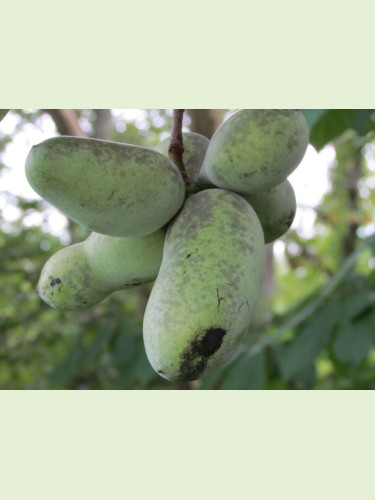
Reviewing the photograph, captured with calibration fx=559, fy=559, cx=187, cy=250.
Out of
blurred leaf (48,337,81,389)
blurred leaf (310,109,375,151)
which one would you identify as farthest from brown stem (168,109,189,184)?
blurred leaf (48,337,81,389)

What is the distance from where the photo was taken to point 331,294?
2.84 meters

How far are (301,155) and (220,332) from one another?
14.2 inches

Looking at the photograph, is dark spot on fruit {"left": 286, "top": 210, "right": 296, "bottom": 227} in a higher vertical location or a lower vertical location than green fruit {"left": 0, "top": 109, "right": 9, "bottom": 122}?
lower

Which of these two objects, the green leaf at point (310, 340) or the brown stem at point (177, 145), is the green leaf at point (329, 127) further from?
the green leaf at point (310, 340)

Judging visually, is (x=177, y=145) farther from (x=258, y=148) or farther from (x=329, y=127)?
(x=329, y=127)

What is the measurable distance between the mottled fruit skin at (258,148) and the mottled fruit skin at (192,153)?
121 millimetres

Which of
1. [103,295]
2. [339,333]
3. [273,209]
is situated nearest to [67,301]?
[103,295]

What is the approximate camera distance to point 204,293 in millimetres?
820

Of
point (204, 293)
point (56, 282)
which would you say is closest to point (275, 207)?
point (204, 293)

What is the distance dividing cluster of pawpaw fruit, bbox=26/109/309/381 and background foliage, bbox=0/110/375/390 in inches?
17.0

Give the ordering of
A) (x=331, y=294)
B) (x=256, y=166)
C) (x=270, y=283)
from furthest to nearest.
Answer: (x=270, y=283), (x=331, y=294), (x=256, y=166)

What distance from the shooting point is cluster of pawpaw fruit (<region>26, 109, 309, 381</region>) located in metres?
0.82

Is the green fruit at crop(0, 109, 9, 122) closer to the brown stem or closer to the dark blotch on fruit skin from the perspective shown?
the brown stem

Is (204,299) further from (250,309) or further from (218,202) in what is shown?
(218,202)
